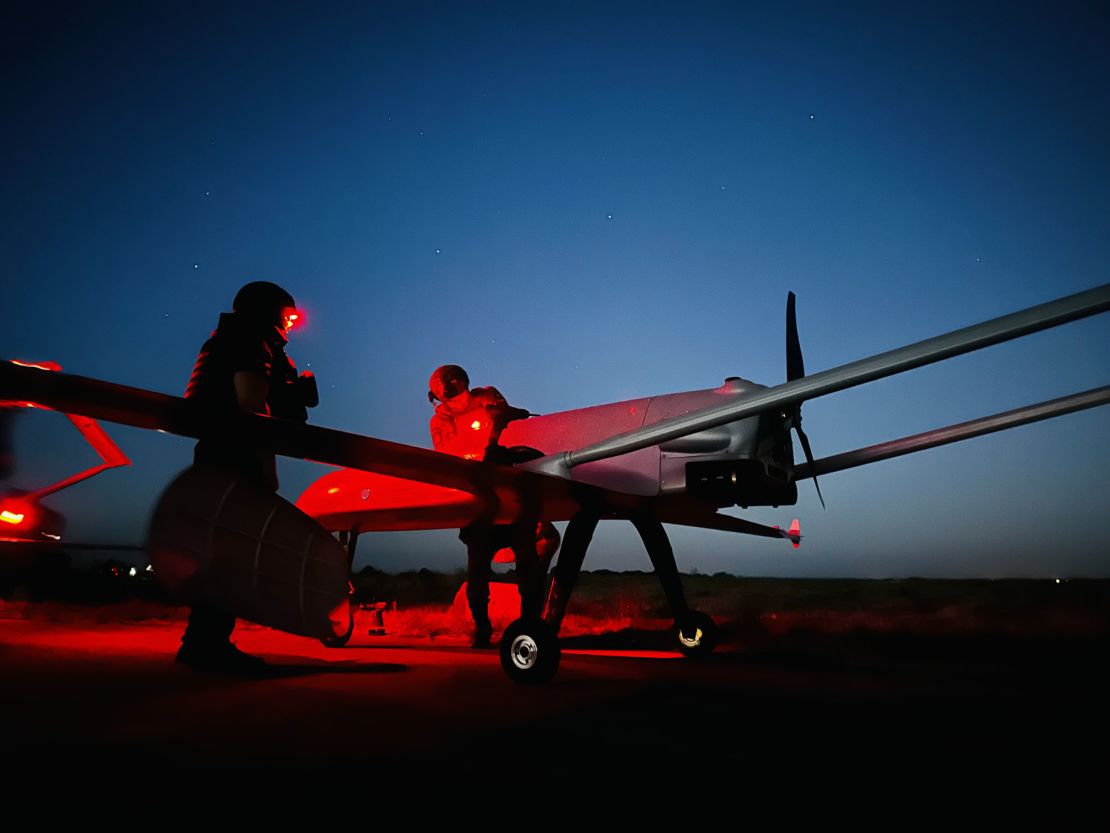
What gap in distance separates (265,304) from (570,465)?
248cm

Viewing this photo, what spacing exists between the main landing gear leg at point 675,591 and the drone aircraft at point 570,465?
1 cm

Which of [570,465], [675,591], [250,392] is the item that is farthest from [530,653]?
[250,392]

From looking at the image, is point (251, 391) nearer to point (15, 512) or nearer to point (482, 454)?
point (482, 454)

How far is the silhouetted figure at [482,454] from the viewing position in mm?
5641

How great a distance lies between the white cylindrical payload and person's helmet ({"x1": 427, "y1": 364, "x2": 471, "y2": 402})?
266 centimetres

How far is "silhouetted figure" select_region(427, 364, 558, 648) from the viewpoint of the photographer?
5.64 meters

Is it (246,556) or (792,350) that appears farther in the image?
(792,350)

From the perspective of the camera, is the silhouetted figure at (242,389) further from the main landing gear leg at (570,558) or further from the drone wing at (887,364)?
the drone wing at (887,364)

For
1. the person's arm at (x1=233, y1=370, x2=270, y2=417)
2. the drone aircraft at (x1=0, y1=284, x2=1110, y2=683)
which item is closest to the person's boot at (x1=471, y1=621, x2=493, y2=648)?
the drone aircraft at (x1=0, y1=284, x2=1110, y2=683)

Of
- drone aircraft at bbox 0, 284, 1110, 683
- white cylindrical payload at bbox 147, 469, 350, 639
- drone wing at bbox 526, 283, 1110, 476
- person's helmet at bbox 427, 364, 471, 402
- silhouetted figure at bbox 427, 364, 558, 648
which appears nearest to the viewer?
drone wing at bbox 526, 283, 1110, 476

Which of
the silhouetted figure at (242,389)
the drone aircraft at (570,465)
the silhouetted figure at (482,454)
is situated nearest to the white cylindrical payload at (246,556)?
the drone aircraft at (570,465)

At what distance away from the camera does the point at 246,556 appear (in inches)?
169

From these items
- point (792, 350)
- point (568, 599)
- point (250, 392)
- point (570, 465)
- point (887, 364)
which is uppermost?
point (792, 350)

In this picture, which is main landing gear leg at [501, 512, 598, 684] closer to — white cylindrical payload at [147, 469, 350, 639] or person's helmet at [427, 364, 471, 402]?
white cylindrical payload at [147, 469, 350, 639]
